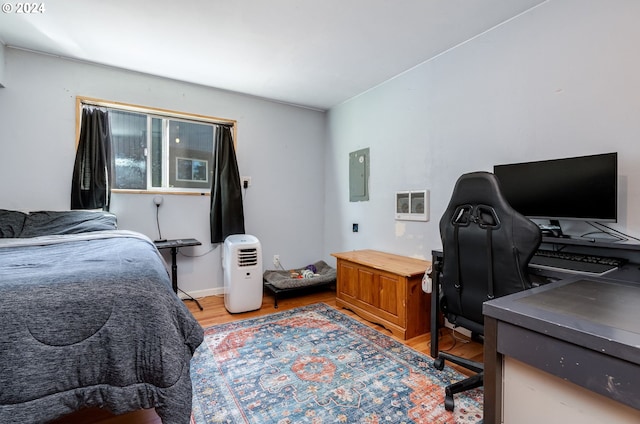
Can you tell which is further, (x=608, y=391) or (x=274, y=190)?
(x=274, y=190)

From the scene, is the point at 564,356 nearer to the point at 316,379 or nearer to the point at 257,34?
the point at 316,379

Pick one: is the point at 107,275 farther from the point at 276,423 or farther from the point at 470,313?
the point at 470,313

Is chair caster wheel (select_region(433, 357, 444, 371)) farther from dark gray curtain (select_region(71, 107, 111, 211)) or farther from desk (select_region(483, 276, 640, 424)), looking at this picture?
dark gray curtain (select_region(71, 107, 111, 211))

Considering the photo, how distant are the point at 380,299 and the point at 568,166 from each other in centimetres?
163

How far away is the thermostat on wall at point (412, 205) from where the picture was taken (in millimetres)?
2707

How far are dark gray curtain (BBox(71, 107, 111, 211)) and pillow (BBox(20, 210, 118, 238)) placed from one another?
24cm

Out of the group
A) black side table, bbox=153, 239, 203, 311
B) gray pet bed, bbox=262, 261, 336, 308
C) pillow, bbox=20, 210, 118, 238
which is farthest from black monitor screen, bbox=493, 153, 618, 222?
pillow, bbox=20, 210, 118, 238

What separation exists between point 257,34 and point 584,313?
257cm

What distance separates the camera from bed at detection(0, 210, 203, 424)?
3.21ft

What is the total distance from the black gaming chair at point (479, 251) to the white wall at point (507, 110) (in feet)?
2.58

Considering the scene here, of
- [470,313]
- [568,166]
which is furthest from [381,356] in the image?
[568,166]

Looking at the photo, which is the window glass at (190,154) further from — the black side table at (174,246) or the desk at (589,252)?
the desk at (589,252)

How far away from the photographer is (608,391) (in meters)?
0.70

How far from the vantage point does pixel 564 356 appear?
0.78 metres
